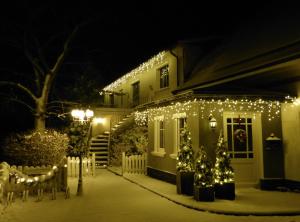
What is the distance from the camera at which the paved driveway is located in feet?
27.8

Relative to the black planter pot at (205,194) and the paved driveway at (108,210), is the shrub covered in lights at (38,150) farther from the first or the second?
the black planter pot at (205,194)

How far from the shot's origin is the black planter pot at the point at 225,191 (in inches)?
412

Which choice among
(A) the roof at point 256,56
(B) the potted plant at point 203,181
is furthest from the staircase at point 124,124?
(B) the potted plant at point 203,181

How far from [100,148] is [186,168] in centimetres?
1179

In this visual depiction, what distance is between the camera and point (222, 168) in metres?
10.8

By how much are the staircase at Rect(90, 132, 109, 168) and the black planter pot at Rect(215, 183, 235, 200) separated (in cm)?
1175

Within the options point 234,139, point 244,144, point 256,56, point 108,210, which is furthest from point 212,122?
point 108,210

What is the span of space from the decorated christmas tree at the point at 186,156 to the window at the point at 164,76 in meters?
5.93

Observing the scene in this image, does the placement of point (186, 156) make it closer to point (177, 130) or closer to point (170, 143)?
point (177, 130)

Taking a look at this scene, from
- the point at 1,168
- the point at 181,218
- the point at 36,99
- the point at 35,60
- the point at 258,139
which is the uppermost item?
the point at 35,60

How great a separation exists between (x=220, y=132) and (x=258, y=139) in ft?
6.59

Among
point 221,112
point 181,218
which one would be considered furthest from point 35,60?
point 181,218

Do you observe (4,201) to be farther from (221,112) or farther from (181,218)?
(221,112)

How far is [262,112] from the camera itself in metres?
12.7
